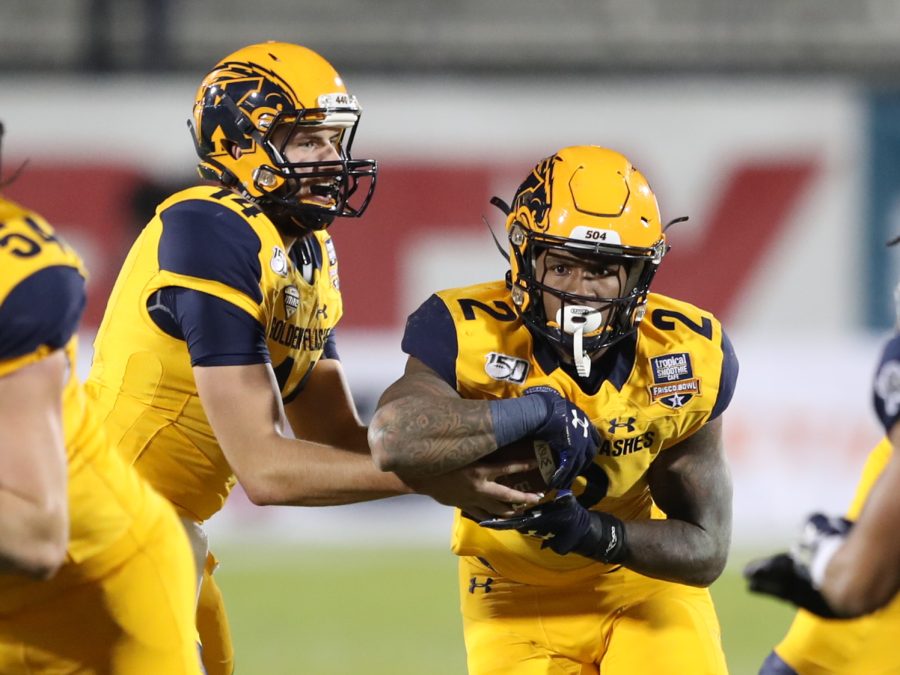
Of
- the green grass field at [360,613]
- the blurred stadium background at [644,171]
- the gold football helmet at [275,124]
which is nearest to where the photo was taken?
the gold football helmet at [275,124]

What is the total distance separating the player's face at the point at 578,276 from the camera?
133 inches

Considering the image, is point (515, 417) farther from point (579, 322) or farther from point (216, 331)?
point (216, 331)

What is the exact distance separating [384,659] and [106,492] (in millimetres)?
3766

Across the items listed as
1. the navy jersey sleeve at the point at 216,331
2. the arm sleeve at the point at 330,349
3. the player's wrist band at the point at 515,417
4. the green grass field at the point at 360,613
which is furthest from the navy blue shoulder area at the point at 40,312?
the green grass field at the point at 360,613

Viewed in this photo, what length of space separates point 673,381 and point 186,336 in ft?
3.73

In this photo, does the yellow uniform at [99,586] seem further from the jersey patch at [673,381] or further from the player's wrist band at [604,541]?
the jersey patch at [673,381]

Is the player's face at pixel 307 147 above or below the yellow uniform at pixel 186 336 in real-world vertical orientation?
above

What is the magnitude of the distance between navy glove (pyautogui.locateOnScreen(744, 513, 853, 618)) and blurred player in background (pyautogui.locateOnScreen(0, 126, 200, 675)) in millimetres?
1112

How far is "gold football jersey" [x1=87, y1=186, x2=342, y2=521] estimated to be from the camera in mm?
3377

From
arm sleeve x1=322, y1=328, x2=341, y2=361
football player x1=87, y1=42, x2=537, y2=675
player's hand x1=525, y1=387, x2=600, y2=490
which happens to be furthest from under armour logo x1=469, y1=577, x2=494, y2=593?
arm sleeve x1=322, y1=328, x2=341, y2=361

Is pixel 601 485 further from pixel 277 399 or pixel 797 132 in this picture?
pixel 797 132

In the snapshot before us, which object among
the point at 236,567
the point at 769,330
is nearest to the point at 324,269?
the point at 236,567

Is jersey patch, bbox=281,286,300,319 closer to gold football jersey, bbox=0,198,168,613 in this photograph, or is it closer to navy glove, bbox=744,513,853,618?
gold football jersey, bbox=0,198,168,613

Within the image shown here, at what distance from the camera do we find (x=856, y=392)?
9.12 metres
